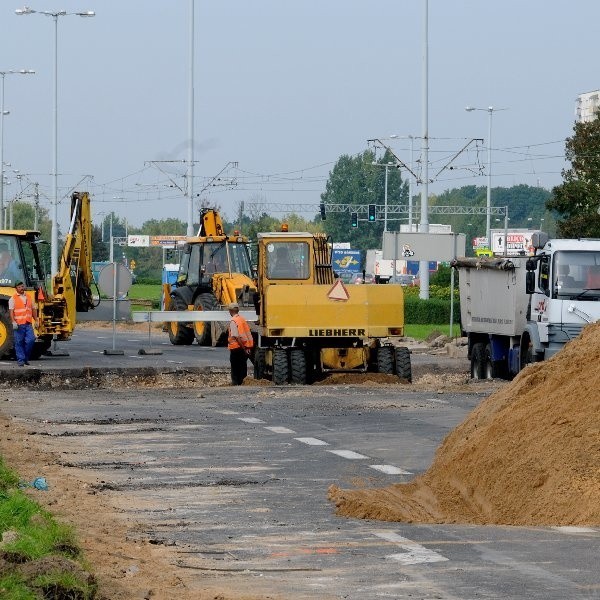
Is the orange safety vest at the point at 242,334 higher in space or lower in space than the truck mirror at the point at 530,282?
lower

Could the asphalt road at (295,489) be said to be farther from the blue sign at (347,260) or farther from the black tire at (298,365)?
the blue sign at (347,260)

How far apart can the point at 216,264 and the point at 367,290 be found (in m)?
17.1

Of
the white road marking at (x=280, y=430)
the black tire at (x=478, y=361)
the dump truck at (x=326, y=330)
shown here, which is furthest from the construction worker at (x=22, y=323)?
the white road marking at (x=280, y=430)

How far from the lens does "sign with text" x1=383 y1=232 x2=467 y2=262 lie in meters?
47.4

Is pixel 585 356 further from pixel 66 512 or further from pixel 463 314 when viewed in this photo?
pixel 463 314

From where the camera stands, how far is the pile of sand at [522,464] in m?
12.2

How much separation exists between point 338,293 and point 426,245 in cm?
1810

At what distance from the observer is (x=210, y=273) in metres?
46.9

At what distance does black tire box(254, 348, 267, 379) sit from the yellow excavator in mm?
7999

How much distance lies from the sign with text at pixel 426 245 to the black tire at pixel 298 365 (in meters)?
17.8

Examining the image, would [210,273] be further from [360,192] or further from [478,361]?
[360,192]

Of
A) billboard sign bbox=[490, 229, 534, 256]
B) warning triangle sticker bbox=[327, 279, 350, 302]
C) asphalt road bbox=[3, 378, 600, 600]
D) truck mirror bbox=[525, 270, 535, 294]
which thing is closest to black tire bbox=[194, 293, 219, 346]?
warning triangle sticker bbox=[327, 279, 350, 302]

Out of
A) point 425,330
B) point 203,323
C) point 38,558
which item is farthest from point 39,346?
point 38,558

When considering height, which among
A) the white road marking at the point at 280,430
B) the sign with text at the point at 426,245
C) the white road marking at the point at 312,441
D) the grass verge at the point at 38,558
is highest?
the sign with text at the point at 426,245
